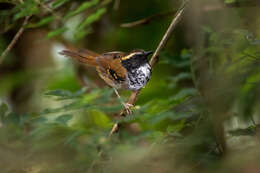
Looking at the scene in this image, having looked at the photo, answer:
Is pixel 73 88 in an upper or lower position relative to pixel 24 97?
upper

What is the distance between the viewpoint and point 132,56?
4258 millimetres

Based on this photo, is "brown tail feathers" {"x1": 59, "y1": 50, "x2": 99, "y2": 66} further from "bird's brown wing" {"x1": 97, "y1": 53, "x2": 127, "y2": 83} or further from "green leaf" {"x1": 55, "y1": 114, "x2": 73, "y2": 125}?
"green leaf" {"x1": 55, "y1": 114, "x2": 73, "y2": 125}

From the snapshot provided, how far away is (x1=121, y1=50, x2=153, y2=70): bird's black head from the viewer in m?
4.17

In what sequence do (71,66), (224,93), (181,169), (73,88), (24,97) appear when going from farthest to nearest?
1. (24,97)
2. (71,66)
3. (73,88)
4. (224,93)
5. (181,169)

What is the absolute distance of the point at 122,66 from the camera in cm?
445

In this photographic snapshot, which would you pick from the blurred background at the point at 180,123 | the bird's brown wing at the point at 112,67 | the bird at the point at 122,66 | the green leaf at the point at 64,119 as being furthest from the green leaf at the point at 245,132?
the bird's brown wing at the point at 112,67

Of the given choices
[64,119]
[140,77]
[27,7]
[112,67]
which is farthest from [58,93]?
[112,67]

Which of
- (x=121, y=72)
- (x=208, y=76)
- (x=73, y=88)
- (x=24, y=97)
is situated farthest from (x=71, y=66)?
(x=208, y=76)

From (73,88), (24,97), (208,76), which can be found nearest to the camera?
(208,76)

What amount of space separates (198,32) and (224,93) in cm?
65

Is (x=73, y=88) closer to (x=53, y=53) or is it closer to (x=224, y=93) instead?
(x=53, y=53)

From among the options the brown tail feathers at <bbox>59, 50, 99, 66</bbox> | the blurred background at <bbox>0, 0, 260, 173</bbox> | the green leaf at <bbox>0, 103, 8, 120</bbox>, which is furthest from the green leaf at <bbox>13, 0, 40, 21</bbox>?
the green leaf at <bbox>0, 103, 8, 120</bbox>

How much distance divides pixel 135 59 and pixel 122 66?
268 mm

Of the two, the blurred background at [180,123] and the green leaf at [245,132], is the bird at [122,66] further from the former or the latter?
the green leaf at [245,132]
